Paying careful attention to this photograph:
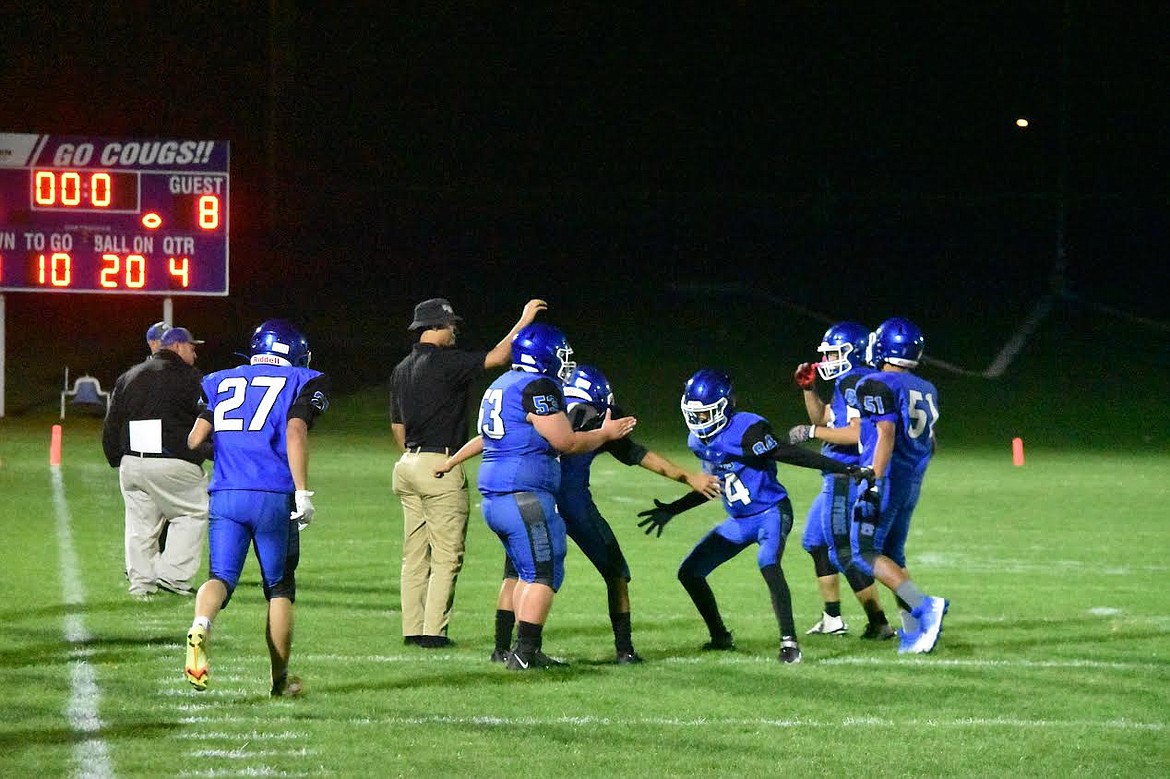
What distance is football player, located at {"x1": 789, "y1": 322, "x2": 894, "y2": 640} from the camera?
8867mm

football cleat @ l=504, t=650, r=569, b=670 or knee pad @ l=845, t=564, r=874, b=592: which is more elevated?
knee pad @ l=845, t=564, r=874, b=592

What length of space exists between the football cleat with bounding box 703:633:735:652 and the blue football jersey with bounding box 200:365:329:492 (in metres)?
2.56

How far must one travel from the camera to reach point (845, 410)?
9.27 metres

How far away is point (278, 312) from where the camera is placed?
122 feet

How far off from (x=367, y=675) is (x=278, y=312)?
30.3 m

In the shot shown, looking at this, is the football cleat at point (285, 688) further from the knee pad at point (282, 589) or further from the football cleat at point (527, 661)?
the football cleat at point (527, 661)

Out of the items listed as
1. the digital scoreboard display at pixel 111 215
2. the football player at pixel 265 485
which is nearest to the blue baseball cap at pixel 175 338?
the football player at pixel 265 485

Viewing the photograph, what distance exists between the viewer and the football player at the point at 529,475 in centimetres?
777

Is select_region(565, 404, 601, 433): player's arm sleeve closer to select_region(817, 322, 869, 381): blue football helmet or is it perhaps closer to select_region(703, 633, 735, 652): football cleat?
select_region(703, 633, 735, 652): football cleat

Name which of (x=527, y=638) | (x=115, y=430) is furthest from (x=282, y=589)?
(x=115, y=430)

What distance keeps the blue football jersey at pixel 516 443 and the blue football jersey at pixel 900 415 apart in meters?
1.89

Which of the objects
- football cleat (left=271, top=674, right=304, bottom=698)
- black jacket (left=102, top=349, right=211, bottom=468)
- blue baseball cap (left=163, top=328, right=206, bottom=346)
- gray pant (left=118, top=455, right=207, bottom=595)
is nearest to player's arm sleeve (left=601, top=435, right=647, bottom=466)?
football cleat (left=271, top=674, right=304, bottom=698)

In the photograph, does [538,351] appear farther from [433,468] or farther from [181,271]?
[181,271]

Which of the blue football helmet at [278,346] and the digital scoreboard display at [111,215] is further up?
the digital scoreboard display at [111,215]
